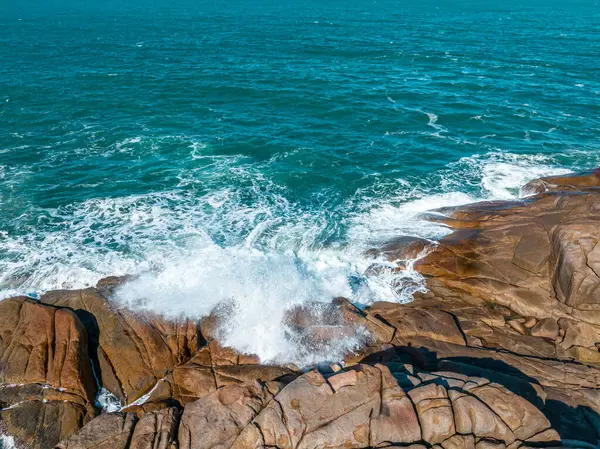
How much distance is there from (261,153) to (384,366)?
1451 inches

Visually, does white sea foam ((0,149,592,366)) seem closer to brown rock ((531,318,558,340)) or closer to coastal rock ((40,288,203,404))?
coastal rock ((40,288,203,404))

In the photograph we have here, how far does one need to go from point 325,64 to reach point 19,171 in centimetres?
5796

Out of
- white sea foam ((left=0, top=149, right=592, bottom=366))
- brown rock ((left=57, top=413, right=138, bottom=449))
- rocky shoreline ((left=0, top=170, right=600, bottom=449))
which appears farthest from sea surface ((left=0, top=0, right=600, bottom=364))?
brown rock ((left=57, top=413, right=138, bottom=449))

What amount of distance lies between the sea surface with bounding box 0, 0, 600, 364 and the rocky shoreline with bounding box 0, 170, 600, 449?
7.36 feet

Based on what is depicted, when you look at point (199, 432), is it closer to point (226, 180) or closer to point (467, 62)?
point (226, 180)

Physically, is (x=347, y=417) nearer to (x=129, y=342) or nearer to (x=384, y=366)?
(x=384, y=366)

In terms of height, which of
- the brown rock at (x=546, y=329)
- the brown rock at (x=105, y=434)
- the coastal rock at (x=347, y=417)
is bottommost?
the brown rock at (x=546, y=329)

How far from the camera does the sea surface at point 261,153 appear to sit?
1334 inches

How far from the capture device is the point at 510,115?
6306 centimetres

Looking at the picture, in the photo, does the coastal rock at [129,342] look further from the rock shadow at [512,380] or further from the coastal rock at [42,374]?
the rock shadow at [512,380]

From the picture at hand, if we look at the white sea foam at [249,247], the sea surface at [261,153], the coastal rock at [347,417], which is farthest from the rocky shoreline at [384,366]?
the sea surface at [261,153]

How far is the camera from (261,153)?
175 feet

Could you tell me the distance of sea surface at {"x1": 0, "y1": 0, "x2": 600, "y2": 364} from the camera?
33875mm

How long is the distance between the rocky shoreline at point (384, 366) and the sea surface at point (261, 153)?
88.3 inches
